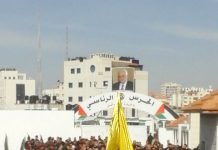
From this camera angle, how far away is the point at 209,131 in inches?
758

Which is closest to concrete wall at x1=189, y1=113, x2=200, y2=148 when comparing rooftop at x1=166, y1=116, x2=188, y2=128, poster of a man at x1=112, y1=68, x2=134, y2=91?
rooftop at x1=166, y1=116, x2=188, y2=128

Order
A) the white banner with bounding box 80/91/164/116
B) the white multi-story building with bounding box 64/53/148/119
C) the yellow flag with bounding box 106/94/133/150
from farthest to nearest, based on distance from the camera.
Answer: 1. the white multi-story building with bounding box 64/53/148/119
2. the white banner with bounding box 80/91/164/116
3. the yellow flag with bounding box 106/94/133/150

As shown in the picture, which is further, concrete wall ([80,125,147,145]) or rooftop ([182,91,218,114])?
concrete wall ([80,125,147,145])

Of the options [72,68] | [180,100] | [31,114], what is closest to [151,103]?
[31,114]

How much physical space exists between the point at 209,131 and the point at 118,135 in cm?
404

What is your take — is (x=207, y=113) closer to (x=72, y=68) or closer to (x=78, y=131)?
(x=78, y=131)

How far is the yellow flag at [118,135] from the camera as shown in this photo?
52.7 feet

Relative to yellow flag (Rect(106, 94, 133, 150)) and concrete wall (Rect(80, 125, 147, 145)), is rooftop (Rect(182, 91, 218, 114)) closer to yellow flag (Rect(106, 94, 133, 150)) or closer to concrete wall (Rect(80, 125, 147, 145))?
yellow flag (Rect(106, 94, 133, 150))

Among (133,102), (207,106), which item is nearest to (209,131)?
(207,106)

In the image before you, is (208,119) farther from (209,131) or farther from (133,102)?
(133,102)

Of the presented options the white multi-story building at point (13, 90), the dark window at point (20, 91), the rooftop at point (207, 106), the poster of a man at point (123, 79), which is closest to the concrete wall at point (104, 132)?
the rooftop at point (207, 106)

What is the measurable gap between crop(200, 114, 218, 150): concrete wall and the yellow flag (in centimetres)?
337

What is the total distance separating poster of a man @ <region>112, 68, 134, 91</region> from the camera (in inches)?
3671

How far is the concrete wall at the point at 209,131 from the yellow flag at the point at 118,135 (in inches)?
133
